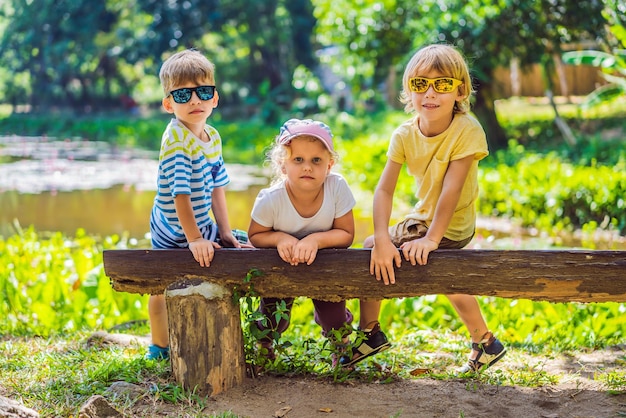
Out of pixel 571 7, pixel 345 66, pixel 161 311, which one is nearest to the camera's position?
pixel 161 311

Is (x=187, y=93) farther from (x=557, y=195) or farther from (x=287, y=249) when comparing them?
(x=557, y=195)

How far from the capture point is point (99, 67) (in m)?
29.2

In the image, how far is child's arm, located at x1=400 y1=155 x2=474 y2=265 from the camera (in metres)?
3.23

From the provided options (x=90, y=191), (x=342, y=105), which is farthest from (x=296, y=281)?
(x=342, y=105)

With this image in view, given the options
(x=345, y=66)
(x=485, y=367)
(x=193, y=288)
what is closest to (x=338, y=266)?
(x=193, y=288)

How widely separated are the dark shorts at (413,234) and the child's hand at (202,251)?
896 mm

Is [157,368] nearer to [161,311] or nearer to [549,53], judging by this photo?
[161,311]

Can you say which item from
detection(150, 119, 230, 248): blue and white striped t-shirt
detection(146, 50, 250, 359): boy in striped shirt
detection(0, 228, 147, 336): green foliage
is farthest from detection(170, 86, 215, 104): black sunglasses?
detection(0, 228, 147, 336): green foliage

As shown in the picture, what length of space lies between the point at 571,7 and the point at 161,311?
29.3ft

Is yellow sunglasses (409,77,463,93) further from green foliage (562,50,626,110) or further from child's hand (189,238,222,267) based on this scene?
green foliage (562,50,626,110)

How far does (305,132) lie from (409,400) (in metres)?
1.29

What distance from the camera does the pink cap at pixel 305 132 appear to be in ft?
10.7

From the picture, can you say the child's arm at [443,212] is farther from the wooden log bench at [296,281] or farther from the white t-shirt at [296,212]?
the white t-shirt at [296,212]

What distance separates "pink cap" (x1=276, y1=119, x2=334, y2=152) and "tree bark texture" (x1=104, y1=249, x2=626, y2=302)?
494 mm
